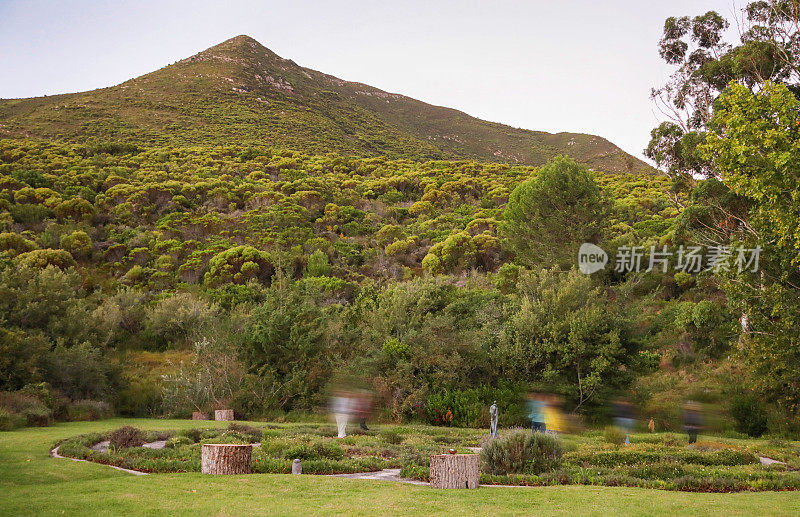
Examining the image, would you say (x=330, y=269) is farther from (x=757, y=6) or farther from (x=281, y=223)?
(x=757, y=6)

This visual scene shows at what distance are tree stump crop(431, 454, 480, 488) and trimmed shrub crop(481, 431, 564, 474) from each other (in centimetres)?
189

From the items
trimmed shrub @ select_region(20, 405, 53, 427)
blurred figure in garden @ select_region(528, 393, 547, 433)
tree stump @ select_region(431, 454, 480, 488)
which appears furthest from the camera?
blurred figure in garden @ select_region(528, 393, 547, 433)

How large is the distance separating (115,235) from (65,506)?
127ft

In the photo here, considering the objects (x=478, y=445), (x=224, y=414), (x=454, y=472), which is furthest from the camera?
(x=224, y=414)

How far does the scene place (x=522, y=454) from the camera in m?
11.7

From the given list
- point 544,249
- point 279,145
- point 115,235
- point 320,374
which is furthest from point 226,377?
point 279,145

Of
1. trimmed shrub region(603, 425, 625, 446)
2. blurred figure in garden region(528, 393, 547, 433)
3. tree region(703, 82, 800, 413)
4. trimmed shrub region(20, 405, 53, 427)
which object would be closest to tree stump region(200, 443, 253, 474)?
trimmed shrub region(603, 425, 625, 446)

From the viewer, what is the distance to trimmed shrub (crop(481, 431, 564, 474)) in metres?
11.5

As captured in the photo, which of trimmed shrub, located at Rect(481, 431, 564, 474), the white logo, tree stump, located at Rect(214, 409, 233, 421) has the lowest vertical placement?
tree stump, located at Rect(214, 409, 233, 421)

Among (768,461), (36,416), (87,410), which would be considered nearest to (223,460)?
(36,416)

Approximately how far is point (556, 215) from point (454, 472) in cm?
2565

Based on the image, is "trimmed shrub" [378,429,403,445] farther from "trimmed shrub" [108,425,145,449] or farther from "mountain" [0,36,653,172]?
"mountain" [0,36,653,172]

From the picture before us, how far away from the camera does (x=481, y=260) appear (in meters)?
39.9

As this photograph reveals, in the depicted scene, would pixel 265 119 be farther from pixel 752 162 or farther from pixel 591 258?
pixel 752 162
